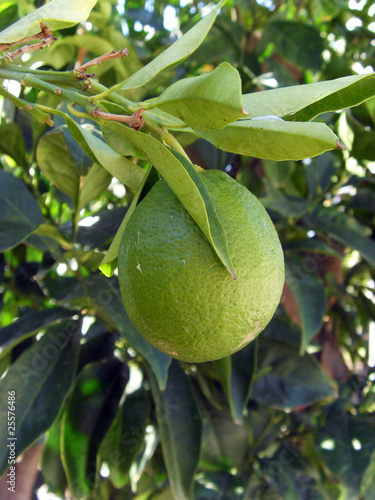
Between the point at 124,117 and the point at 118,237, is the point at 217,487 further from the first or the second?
the point at 124,117

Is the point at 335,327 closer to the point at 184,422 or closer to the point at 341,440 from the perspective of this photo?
the point at 341,440

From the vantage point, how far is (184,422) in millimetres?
853

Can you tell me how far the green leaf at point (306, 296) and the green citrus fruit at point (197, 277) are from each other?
45 centimetres

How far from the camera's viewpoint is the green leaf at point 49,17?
1.26 ft

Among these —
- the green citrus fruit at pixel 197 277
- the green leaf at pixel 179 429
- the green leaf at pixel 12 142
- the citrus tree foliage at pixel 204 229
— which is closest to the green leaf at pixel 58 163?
the citrus tree foliage at pixel 204 229

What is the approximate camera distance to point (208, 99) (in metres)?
0.32

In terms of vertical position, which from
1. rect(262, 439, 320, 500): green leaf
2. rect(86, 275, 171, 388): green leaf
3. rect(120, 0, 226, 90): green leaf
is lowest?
rect(262, 439, 320, 500): green leaf

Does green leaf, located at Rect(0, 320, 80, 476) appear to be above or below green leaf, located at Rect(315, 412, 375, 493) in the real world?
above

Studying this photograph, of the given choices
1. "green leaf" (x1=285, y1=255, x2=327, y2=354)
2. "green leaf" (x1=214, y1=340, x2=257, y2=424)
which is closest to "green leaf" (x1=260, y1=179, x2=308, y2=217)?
"green leaf" (x1=285, y1=255, x2=327, y2=354)

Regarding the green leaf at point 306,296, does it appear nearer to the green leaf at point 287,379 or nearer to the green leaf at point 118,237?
the green leaf at point 287,379

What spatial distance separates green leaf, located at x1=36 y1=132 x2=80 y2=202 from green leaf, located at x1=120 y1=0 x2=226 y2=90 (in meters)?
A: 0.26

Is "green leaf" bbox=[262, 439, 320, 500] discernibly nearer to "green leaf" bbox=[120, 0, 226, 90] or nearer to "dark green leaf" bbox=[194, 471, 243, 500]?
"dark green leaf" bbox=[194, 471, 243, 500]

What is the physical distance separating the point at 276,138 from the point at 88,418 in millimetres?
690

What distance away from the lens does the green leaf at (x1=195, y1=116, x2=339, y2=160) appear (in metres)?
0.34
